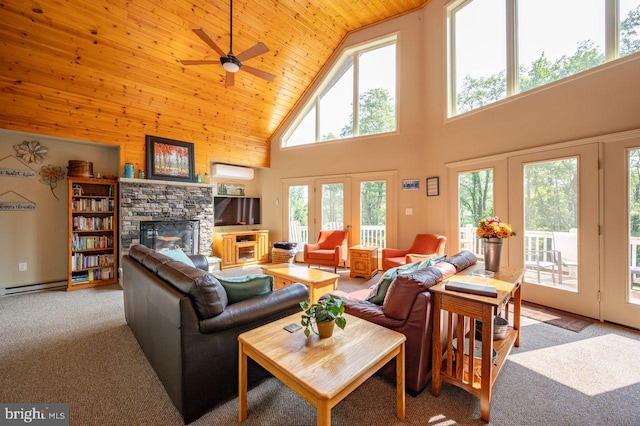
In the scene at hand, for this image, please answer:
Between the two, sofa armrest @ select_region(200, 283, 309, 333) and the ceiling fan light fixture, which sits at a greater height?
the ceiling fan light fixture

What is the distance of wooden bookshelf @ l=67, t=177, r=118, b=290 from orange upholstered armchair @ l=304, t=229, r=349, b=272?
11.2 feet

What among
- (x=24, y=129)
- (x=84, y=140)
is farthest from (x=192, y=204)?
(x=24, y=129)

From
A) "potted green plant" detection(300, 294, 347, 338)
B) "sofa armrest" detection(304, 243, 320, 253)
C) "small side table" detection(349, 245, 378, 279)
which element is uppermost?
"potted green plant" detection(300, 294, 347, 338)

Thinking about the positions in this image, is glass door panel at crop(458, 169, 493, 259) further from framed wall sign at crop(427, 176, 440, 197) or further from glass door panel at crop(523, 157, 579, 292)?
glass door panel at crop(523, 157, 579, 292)

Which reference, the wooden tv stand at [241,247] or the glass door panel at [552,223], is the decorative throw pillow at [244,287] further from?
the wooden tv stand at [241,247]

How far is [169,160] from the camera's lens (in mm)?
5000

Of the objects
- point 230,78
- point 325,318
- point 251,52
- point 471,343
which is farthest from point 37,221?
point 471,343

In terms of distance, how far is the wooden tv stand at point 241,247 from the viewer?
5574mm

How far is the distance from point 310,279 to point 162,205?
11.5 feet

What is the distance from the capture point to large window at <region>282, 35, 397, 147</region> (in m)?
5.20

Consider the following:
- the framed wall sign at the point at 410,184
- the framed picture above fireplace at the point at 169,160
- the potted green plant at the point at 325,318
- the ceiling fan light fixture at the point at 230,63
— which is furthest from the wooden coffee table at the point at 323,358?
the framed picture above fireplace at the point at 169,160

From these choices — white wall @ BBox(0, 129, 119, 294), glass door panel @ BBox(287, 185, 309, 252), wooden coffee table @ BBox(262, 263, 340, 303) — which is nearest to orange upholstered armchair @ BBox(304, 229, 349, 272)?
glass door panel @ BBox(287, 185, 309, 252)

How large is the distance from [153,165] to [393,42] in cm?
519

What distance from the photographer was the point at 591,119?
292 cm
